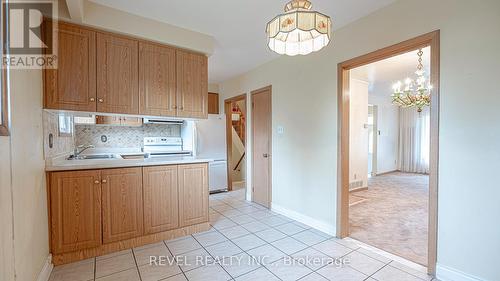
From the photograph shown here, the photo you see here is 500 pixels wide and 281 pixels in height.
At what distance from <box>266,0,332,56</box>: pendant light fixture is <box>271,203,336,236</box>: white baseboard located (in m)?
2.17

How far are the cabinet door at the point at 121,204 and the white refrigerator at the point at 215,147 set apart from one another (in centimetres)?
212

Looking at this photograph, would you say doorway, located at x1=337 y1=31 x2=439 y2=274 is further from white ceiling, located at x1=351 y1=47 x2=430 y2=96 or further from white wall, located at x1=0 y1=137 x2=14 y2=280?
Answer: white wall, located at x1=0 y1=137 x2=14 y2=280

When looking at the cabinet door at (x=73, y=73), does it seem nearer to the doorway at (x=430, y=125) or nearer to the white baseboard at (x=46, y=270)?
the white baseboard at (x=46, y=270)

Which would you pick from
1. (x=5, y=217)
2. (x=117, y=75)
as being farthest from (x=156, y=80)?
(x=5, y=217)

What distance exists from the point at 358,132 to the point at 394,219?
220 centimetres

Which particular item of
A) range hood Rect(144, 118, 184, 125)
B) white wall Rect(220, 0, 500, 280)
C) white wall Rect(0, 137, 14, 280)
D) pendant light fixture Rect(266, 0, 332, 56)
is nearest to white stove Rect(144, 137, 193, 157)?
range hood Rect(144, 118, 184, 125)

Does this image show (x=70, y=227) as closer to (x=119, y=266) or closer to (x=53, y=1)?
(x=119, y=266)

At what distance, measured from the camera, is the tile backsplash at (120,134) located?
354 centimetres

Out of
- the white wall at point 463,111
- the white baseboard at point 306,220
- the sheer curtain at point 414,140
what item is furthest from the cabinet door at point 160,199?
the sheer curtain at point 414,140

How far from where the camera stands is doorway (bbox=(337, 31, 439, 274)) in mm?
1857

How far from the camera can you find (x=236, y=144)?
6164 millimetres

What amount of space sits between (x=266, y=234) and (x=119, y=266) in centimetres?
159

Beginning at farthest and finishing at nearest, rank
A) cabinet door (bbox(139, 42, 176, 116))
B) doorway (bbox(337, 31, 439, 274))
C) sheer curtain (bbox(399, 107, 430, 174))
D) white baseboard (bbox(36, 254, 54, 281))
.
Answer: sheer curtain (bbox(399, 107, 430, 174)) < cabinet door (bbox(139, 42, 176, 116)) < doorway (bbox(337, 31, 439, 274)) < white baseboard (bbox(36, 254, 54, 281))

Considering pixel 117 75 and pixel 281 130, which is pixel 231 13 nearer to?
pixel 117 75
